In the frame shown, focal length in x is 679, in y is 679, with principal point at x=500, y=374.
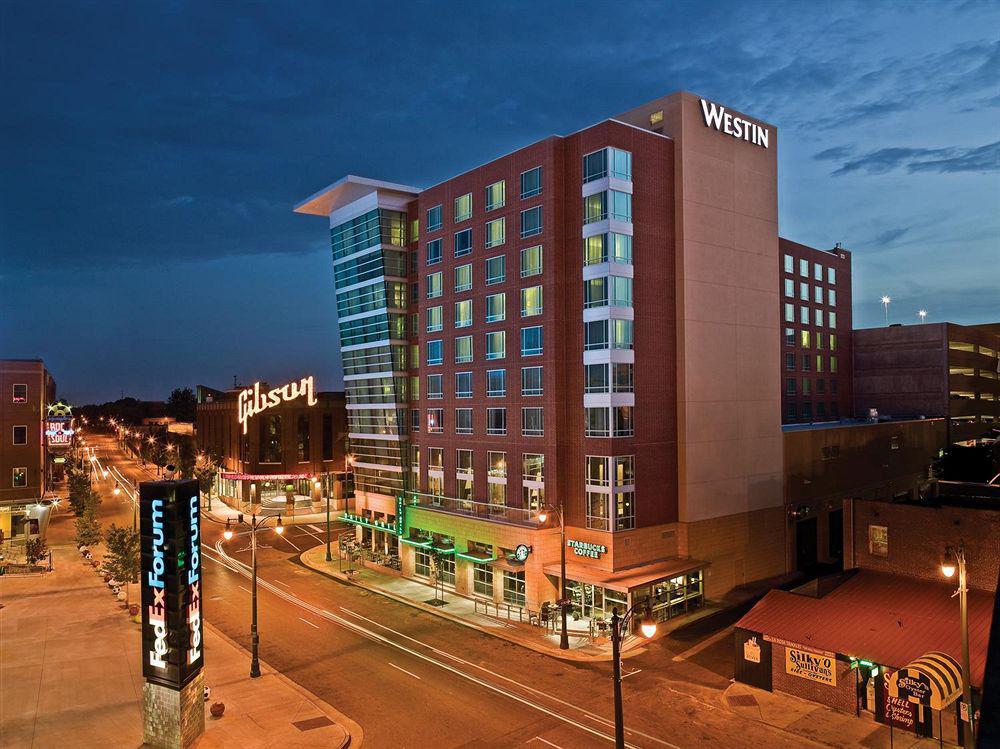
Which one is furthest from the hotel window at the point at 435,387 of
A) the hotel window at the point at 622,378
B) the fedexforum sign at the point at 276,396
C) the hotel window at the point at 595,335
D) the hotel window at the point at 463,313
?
the fedexforum sign at the point at 276,396

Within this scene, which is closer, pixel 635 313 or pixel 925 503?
pixel 925 503

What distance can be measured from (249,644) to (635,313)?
2997 centimetres

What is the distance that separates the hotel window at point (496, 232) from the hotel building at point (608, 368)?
200 mm

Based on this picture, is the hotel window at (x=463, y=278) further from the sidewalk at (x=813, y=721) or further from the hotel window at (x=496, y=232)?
the sidewalk at (x=813, y=721)

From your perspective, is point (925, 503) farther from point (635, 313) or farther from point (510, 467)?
point (510, 467)

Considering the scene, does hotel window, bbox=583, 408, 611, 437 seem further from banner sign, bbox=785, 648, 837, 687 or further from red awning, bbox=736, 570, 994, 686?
banner sign, bbox=785, 648, 837, 687

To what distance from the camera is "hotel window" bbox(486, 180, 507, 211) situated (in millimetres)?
48938

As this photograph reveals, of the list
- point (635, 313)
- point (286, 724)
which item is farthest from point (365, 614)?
point (635, 313)

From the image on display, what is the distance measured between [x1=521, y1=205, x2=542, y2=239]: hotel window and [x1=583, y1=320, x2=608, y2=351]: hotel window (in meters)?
7.63

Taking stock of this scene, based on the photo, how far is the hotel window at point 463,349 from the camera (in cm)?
5178

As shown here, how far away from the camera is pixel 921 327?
83.8 m

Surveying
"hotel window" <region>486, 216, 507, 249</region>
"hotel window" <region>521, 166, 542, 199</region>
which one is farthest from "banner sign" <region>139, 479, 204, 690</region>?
"hotel window" <region>521, 166, 542, 199</region>

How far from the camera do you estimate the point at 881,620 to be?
29734 millimetres

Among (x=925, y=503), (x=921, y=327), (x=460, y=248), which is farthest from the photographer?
(x=921, y=327)
